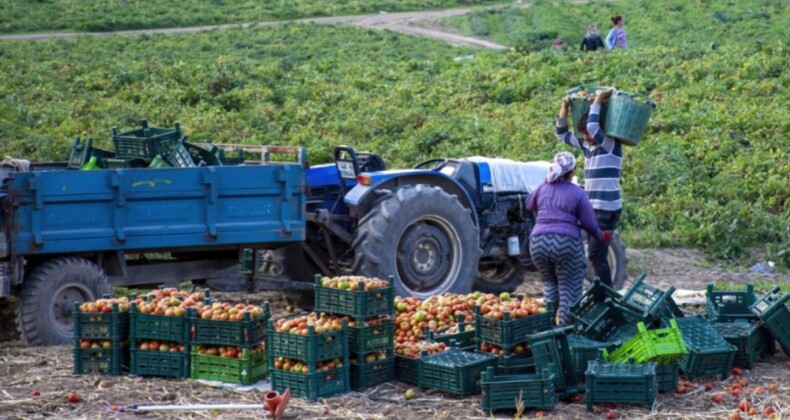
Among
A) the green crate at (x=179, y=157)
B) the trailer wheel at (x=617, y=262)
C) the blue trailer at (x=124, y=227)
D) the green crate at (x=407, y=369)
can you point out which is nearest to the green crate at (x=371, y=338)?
the green crate at (x=407, y=369)

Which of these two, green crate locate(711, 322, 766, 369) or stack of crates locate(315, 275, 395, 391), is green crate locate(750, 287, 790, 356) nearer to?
green crate locate(711, 322, 766, 369)

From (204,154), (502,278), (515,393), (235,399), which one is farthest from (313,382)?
(502,278)

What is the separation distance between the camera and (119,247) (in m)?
11.6

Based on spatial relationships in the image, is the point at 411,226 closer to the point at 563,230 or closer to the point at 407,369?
the point at 563,230

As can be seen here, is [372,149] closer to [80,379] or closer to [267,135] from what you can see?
[267,135]

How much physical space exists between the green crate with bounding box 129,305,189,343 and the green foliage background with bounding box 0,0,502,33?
36.3 m

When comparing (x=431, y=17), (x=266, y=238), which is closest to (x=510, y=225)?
(x=266, y=238)

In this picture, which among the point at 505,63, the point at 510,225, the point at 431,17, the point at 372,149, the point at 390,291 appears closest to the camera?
the point at 390,291

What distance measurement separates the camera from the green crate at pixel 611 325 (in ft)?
Result: 33.2

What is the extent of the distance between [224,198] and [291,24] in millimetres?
35643

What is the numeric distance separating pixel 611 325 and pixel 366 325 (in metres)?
2.14

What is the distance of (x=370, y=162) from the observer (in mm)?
13773

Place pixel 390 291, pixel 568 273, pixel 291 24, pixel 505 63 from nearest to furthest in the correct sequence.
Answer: pixel 390 291
pixel 568 273
pixel 505 63
pixel 291 24

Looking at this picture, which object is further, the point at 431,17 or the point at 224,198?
the point at 431,17
